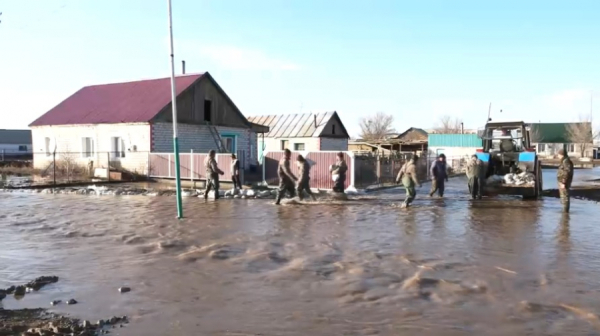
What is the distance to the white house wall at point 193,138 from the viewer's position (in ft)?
90.7

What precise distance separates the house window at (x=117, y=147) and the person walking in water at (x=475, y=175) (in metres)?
18.7

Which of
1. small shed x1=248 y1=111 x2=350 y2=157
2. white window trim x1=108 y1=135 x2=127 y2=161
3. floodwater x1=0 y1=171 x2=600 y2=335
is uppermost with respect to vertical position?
small shed x1=248 y1=111 x2=350 y2=157

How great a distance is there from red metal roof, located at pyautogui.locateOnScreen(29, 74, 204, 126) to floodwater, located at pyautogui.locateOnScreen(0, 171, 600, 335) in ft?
50.0

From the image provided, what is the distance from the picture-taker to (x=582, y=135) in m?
81.8

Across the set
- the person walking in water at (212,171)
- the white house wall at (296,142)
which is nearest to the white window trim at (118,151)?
the person walking in water at (212,171)

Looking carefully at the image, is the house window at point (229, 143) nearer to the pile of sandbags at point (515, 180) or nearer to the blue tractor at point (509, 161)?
the blue tractor at point (509, 161)

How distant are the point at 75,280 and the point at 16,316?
159 centimetres

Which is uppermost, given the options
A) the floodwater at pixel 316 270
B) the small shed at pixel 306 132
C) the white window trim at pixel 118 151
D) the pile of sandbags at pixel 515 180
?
the small shed at pixel 306 132

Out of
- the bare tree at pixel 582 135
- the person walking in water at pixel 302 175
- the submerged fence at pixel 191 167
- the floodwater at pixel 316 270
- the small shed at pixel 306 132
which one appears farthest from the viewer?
the bare tree at pixel 582 135

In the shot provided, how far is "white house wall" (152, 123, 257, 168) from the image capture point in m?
27.6

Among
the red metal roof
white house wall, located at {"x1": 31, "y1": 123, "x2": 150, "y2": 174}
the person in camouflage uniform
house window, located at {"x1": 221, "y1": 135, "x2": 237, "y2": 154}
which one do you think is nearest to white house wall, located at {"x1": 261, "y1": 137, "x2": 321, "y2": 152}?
house window, located at {"x1": 221, "y1": 135, "x2": 237, "y2": 154}

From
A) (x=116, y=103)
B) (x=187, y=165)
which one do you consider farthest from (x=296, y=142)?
(x=187, y=165)

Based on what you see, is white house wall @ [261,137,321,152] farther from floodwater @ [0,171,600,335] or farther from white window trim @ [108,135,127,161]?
floodwater @ [0,171,600,335]

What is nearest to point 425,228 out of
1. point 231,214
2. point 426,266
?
point 426,266
